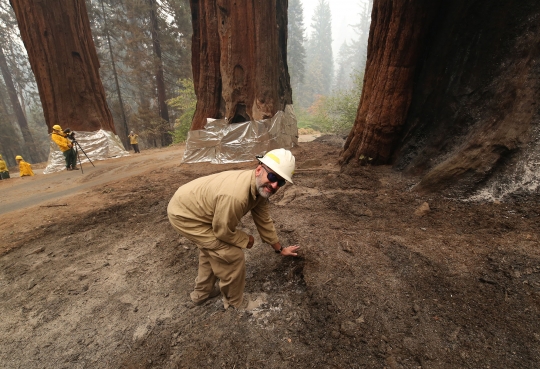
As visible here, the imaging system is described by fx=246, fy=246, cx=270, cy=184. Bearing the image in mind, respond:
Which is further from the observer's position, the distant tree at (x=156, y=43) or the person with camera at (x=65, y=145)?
the distant tree at (x=156, y=43)

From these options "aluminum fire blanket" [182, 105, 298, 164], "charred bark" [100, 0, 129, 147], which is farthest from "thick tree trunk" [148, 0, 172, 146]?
"aluminum fire blanket" [182, 105, 298, 164]

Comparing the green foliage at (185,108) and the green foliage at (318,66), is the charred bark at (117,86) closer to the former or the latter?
the green foliage at (185,108)

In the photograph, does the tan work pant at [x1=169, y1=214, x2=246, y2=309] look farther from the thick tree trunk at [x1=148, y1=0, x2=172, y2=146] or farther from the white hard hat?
the thick tree trunk at [x1=148, y1=0, x2=172, y2=146]

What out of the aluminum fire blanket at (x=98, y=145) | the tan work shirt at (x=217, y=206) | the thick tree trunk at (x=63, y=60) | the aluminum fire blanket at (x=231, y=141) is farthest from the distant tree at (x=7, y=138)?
the tan work shirt at (x=217, y=206)

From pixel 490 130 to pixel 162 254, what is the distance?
4962mm

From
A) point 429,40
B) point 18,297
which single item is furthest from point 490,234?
point 18,297

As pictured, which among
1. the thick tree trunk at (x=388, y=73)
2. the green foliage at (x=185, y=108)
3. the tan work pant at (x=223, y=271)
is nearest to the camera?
the tan work pant at (x=223, y=271)

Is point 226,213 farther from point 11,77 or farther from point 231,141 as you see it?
point 11,77

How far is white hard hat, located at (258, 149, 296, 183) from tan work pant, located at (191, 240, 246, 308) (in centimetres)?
85

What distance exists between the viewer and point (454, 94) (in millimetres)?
4156

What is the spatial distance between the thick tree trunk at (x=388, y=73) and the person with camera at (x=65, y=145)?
10346 mm

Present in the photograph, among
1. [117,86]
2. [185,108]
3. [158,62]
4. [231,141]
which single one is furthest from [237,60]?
[117,86]

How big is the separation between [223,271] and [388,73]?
15.9 ft

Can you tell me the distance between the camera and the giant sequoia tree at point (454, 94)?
3.17m
